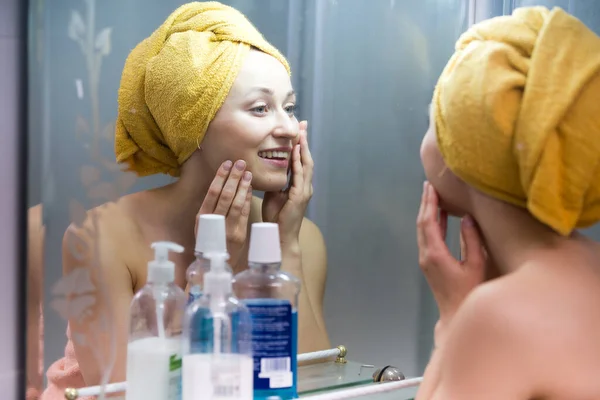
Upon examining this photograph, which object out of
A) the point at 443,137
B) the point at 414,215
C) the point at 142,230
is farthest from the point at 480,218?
the point at 142,230

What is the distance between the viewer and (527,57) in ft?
3.06

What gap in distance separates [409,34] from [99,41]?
1.97ft

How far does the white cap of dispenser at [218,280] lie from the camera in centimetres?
99

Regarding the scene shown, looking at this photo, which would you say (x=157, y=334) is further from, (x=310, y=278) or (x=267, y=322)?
(x=310, y=278)

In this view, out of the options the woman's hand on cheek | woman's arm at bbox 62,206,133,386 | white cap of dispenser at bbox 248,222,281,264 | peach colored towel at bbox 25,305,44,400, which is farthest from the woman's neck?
peach colored towel at bbox 25,305,44,400

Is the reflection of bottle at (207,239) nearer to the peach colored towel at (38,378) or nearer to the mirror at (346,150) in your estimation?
the mirror at (346,150)

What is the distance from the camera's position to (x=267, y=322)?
1053 millimetres

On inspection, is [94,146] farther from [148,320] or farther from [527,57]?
[527,57]

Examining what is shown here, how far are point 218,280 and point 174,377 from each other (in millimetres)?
152

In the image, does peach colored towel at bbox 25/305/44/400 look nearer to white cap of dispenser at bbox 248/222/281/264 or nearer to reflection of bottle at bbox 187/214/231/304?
reflection of bottle at bbox 187/214/231/304

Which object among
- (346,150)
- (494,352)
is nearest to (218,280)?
(494,352)

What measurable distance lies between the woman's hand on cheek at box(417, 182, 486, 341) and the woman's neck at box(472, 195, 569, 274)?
0.07 ft

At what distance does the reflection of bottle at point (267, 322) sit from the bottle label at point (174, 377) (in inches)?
4.3

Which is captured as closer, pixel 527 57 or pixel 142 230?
pixel 527 57
